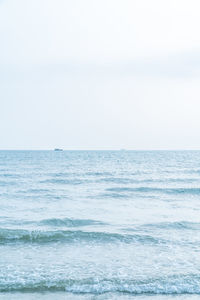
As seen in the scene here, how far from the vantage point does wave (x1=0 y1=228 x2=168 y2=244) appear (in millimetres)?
13688

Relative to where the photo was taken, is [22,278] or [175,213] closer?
[22,278]

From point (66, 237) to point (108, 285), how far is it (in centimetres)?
533

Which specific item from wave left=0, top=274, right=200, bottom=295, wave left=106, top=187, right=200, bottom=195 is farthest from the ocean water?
wave left=106, top=187, right=200, bottom=195

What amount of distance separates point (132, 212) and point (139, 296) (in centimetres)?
1105

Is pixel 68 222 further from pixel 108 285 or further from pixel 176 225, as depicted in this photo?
pixel 108 285

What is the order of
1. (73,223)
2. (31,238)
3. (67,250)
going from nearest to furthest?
(67,250) → (31,238) → (73,223)

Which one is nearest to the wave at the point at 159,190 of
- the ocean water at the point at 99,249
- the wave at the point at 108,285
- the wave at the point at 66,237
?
the ocean water at the point at 99,249

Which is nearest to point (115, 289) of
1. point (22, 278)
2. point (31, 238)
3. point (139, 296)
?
point (139, 296)

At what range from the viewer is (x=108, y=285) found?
9.23 m

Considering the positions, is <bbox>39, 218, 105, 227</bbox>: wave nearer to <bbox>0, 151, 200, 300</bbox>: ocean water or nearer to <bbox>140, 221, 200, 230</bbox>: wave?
<bbox>0, 151, 200, 300</bbox>: ocean water

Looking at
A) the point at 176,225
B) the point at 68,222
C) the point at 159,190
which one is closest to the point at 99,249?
the point at 68,222

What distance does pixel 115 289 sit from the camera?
9062mm

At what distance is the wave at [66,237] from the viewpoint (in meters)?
13.7

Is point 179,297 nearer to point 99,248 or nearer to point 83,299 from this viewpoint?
point 83,299
